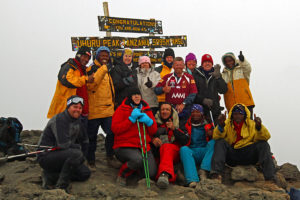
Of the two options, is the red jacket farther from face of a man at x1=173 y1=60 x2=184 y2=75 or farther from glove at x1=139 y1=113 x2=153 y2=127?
face of a man at x1=173 y1=60 x2=184 y2=75

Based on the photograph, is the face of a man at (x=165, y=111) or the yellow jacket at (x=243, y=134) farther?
the face of a man at (x=165, y=111)

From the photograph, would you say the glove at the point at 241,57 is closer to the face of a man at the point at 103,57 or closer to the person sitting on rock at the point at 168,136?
the person sitting on rock at the point at 168,136

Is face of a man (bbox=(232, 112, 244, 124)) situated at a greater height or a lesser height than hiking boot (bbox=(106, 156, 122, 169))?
greater

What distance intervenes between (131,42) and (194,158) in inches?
241

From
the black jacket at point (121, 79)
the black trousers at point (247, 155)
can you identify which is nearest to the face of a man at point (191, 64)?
the black jacket at point (121, 79)

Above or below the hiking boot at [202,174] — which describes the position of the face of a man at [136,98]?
above

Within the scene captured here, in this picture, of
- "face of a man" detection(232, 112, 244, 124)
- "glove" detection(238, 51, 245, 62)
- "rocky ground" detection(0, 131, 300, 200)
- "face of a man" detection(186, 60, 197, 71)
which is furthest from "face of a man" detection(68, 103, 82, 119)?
"glove" detection(238, 51, 245, 62)

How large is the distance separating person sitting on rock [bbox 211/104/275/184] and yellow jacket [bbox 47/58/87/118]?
3010 mm

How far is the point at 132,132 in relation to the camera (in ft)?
18.3

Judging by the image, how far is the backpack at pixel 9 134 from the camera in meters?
6.32

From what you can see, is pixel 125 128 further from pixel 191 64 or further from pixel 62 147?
pixel 191 64

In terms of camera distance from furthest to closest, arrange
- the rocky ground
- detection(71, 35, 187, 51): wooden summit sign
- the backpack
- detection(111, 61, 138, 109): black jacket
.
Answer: detection(71, 35, 187, 51): wooden summit sign
detection(111, 61, 138, 109): black jacket
the backpack
the rocky ground

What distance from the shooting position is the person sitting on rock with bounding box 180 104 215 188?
5.61 metres

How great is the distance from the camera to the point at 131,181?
5.74 metres
